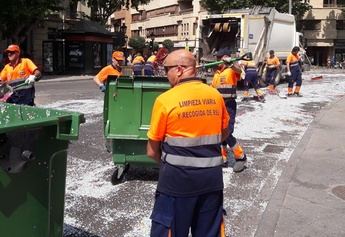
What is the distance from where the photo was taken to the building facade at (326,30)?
59562 millimetres

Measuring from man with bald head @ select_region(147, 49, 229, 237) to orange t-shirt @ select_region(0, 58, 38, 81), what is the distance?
487cm

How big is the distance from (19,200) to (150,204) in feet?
8.72

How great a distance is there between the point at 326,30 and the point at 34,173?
61025mm

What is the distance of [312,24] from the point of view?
6134cm

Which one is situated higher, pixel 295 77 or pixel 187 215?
pixel 295 77

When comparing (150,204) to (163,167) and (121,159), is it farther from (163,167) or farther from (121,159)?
(163,167)

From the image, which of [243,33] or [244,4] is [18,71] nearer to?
[243,33]

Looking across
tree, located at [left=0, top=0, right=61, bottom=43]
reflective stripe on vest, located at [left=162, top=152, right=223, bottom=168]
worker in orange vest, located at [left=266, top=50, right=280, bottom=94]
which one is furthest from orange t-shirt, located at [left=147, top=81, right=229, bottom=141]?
tree, located at [left=0, top=0, right=61, bottom=43]

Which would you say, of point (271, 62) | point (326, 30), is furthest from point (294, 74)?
point (326, 30)

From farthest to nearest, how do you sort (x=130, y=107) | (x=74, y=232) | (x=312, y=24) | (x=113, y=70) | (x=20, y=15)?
(x=312, y=24) → (x=20, y=15) → (x=113, y=70) → (x=130, y=107) → (x=74, y=232)

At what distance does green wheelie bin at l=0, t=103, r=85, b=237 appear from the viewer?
2.87 m

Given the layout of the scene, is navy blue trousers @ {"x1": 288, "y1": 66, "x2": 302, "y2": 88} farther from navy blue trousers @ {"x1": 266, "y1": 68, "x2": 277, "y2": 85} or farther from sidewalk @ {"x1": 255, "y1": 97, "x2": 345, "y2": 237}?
sidewalk @ {"x1": 255, "y1": 97, "x2": 345, "y2": 237}

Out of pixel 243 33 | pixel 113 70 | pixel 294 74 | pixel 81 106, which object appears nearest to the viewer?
pixel 113 70

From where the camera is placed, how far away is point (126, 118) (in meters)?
6.01
